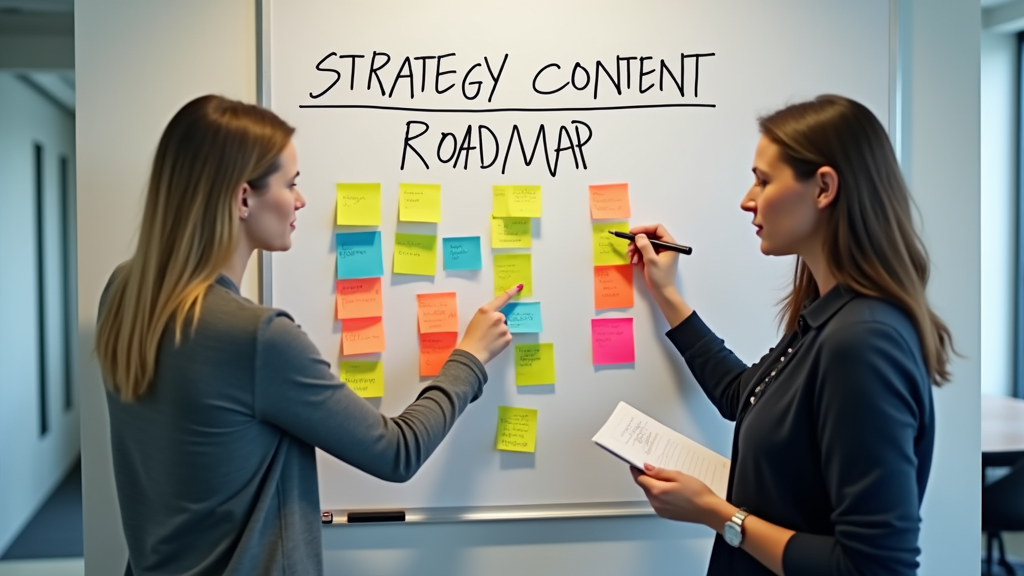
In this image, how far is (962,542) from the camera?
1.57 meters

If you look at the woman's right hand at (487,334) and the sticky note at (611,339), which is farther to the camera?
the sticky note at (611,339)

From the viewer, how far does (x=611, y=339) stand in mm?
1475

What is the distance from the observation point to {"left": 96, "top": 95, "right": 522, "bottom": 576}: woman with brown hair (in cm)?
97

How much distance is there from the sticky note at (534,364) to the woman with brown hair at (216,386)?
424mm

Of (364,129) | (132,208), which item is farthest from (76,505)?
(364,129)

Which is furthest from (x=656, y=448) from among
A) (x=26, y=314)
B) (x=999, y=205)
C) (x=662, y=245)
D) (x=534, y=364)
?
(x=26, y=314)

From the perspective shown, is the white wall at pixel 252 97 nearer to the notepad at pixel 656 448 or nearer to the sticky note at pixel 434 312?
the notepad at pixel 656 448

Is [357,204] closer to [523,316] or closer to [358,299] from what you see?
[358,299]

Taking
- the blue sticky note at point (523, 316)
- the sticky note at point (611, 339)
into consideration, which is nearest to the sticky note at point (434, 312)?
the blue sticky note at point (523, 316)

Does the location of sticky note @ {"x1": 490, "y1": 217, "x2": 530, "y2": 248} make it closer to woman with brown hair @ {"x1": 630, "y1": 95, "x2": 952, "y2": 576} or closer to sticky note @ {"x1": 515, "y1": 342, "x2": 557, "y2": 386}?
sticky note @ {"x1": 515, "y1": 342, "x2": 557, "y2": 386}

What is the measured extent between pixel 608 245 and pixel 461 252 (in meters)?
0.31

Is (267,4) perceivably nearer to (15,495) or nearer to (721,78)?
(721,78)

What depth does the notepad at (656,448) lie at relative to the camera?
4.12 ft

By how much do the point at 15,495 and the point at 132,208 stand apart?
3.38m
